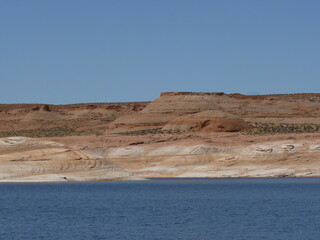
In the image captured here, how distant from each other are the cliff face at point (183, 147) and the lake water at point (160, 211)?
264 centimetres

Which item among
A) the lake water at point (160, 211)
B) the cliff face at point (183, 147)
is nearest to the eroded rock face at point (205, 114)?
the cliff face at point (183, 147)

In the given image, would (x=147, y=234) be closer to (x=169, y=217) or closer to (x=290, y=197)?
(x=169, y=217)

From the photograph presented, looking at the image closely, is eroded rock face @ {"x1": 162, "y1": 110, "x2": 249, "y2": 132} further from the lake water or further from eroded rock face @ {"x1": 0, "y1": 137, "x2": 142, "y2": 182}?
the lake water

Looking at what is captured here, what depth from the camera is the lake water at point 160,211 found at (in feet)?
153

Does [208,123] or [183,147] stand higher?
[208,123]

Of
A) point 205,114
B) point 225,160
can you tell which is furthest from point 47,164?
point 205,114

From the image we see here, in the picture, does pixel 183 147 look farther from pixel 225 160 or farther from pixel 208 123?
pixel 208 123

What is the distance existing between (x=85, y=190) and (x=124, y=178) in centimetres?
1268

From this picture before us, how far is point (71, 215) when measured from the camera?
56.7m

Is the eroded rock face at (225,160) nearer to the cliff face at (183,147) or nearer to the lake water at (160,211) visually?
the cliff face at (183,147)

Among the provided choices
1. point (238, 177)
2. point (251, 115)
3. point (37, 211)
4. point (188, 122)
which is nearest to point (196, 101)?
point (251, 115)

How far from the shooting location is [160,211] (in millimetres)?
59469

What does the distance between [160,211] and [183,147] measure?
58929mm

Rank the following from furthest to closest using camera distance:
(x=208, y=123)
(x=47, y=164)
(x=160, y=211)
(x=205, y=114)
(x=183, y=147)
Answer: (x=205, y=114)
(x=208, y=123)
(x=183, y=147)
(x=47, y=164)
(x=160, y=211)
